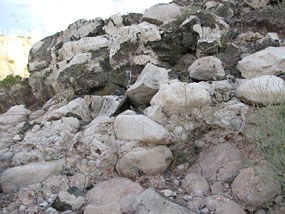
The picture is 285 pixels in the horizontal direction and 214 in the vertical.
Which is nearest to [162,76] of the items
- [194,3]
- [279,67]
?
[279,67]

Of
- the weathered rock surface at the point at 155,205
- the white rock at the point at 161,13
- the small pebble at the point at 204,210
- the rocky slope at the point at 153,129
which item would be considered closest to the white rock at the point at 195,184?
the rocky slope at the point at 153,129

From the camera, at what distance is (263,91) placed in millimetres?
2848

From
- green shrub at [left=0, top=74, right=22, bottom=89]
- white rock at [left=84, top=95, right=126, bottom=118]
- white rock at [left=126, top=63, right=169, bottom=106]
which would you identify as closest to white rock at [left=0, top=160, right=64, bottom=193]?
white rock at [left=84, top=95, right=126, bottom=118]

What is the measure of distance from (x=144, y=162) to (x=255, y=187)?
842mm

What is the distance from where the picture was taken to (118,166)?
281cm

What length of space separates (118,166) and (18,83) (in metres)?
2.86

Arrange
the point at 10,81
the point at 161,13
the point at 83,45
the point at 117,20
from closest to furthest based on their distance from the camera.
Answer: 1. the point at 83,45
2. the point at 161,13
3. the point at 117,20
4. the point at 10,81

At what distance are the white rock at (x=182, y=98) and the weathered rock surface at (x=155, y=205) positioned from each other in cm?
91

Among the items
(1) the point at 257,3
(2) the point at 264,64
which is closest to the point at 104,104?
(2) the point at 264,64

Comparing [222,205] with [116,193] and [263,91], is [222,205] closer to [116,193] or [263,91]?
[116,193]

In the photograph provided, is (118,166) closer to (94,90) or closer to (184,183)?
(184,183)

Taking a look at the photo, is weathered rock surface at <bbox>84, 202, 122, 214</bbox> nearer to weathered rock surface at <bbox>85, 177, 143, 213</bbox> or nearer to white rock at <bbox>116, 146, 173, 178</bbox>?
weathered rock surface at <bbox>85, 177, 143, 213</bbox>

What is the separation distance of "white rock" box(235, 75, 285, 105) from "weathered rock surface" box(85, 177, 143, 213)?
1190mm

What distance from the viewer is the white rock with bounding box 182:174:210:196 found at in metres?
2.58
